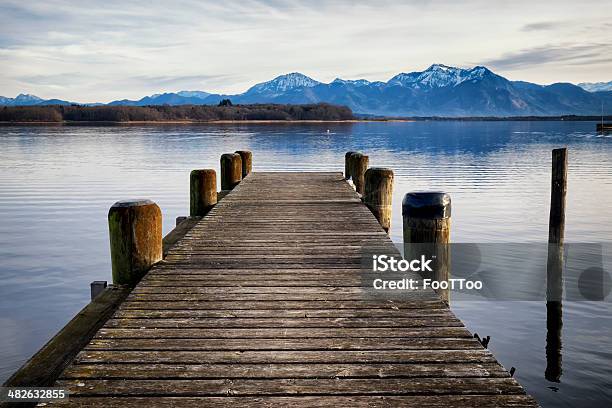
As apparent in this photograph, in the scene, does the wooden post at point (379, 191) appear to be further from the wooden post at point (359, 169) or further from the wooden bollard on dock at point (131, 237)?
the wooden bollard on dock at point (131, 237)

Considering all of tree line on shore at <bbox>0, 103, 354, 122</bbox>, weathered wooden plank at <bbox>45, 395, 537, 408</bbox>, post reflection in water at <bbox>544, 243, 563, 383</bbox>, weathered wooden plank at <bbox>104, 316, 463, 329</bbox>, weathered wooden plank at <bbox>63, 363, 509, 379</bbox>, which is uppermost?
tree line on shore at <bbox>0, 103, 354, 122</bbox>

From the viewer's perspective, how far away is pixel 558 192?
11.6 meters

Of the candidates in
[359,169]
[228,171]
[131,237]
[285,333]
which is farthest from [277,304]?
[228,171]

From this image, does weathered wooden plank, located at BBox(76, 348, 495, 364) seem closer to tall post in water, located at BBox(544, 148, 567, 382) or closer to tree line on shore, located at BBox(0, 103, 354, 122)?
tall post in water, located at BBox(544, 148, 567, 382)

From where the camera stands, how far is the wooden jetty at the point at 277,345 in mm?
3668

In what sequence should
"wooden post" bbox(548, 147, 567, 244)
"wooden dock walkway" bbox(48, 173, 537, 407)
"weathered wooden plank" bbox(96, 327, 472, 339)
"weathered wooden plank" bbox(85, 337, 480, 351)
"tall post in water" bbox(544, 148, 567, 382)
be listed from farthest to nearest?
"wooden post" bbox(548, 147, 567, 244) → "tall post in water" bbox(544, 148, 567, 382) → "weathered wooden plank" bbox(96, 327, 472, 339) → "weathered wooden plank" bbox(85, 337, 480, 351) → "wooden dock walkway" bbox(48, 173, 537, 407)

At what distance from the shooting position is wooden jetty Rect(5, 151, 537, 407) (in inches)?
144

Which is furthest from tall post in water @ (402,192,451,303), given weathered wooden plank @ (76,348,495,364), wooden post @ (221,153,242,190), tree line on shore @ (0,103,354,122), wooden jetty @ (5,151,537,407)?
tree line on shore @ (0,103,354,122)

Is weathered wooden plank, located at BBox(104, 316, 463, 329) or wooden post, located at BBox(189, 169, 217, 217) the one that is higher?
wooden post, located at BBox(189, 169, 217, 217)

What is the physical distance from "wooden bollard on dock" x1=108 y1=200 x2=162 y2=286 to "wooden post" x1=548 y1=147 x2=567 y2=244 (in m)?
8.37

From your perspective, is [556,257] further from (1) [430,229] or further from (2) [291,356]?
(2) [291,356]

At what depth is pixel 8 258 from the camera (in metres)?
14.9

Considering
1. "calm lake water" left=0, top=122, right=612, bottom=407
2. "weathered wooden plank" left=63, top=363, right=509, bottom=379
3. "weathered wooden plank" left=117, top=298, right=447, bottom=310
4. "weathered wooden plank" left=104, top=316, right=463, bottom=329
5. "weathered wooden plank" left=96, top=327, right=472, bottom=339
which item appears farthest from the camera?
"calm lake water" left=0, top=122, right=612, bottom=407

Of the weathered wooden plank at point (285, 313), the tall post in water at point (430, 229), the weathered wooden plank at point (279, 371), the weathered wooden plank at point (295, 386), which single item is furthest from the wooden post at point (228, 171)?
the weathered wooden plank at point (295, 386)
